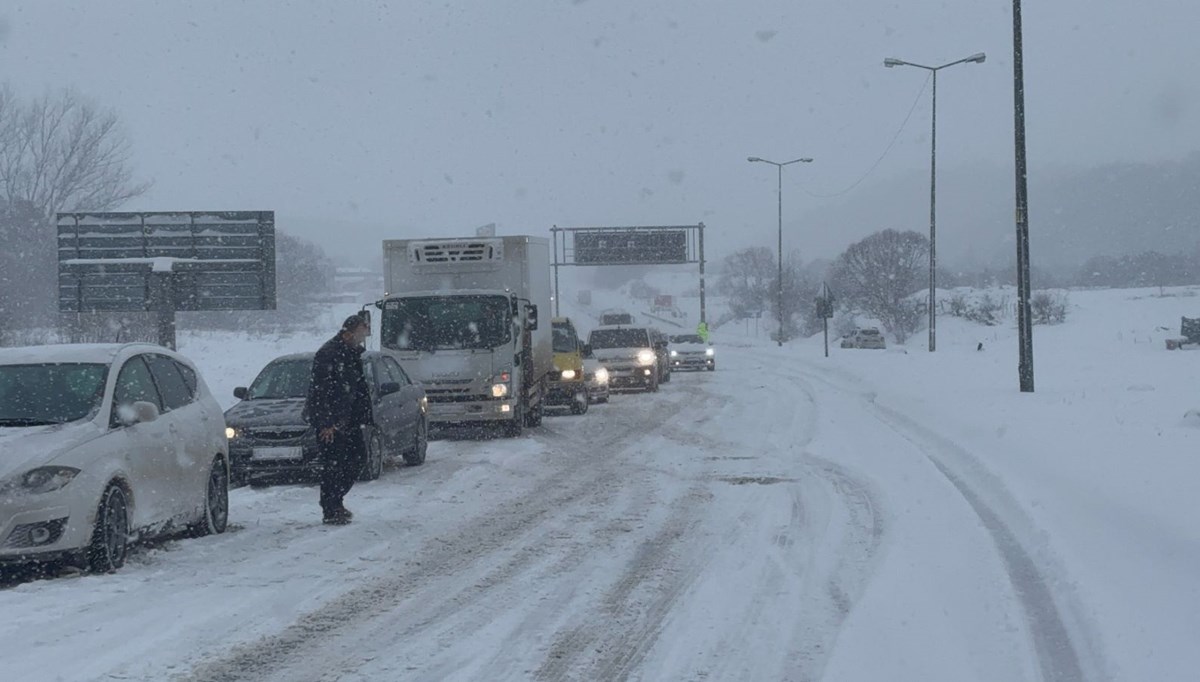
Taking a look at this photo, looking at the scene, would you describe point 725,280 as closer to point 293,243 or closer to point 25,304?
point 293,243

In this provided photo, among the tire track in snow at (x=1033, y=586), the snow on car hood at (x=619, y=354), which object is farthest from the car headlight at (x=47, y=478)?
the snow on car hood at (x=619, y=354)

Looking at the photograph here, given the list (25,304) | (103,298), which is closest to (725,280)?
(25,304)

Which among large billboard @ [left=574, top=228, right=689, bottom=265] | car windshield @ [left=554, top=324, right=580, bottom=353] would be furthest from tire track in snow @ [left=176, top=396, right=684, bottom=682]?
large billboard @ [left=574, top=228, right=689, bottom=265]

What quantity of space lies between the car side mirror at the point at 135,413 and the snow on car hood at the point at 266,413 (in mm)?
5252

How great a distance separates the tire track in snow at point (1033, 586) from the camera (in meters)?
6.21

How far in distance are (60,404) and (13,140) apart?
136 feet

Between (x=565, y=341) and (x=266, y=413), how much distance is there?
42.5 ft

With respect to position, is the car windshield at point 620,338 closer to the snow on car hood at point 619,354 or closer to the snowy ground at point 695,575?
the snow on car hood at point 619,354

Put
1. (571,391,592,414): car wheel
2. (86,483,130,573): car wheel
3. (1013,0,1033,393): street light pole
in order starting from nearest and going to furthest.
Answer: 1. (86,483,130,573): car wheel
2. (1013,0,1033,393): street light pole
3. (571,391,592,414): car wheel

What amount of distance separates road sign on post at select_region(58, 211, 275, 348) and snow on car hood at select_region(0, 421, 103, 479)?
55.8 feet

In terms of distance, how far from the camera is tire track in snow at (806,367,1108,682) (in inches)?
244

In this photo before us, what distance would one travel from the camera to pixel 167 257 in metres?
25.2

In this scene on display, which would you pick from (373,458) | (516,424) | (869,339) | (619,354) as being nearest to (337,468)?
(373,458)

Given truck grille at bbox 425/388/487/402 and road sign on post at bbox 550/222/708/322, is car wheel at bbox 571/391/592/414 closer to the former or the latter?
truck grille at bbox 425/388/487/402
